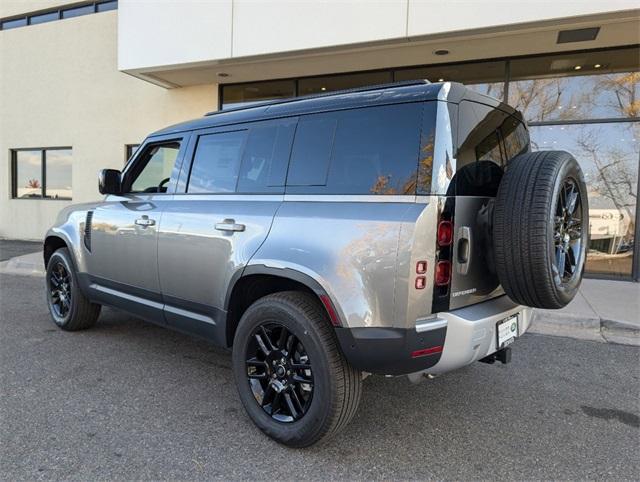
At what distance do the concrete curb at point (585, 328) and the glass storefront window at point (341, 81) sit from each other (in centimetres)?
524

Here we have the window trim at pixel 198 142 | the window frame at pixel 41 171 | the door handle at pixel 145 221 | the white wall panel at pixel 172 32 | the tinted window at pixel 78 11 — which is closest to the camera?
the window trim at pixel 198 142

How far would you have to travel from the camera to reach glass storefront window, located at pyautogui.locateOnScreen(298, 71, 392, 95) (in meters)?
8.87

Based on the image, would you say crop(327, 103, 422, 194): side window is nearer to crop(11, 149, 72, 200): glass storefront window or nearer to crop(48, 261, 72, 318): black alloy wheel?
crop(48, 261, 72, 318): black alloy wheel

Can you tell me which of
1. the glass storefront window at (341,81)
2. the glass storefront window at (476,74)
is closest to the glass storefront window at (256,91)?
the glass storefront window at (341,81)

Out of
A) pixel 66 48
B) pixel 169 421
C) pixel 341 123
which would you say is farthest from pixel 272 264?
pixel 66 48

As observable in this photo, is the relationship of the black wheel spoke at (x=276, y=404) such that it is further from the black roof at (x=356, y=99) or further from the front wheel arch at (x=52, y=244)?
the front wheel arch at (x=52, y=244)

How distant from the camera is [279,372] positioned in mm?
2812

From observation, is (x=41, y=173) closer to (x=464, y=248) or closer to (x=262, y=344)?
(x=262, y=344)

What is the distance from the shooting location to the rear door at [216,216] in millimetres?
3012

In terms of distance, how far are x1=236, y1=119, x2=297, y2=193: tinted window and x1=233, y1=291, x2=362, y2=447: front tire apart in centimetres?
76

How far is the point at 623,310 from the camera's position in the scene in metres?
5.83

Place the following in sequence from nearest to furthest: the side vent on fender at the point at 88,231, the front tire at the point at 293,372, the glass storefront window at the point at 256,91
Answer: the front tire at the point at 293,372, the side vent on fender at the point at 88,231, the glass storefront window at the point at 256,91

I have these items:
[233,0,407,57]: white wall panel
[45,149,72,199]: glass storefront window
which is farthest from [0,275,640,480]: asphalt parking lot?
[45,149,72,199]: glass storefront window

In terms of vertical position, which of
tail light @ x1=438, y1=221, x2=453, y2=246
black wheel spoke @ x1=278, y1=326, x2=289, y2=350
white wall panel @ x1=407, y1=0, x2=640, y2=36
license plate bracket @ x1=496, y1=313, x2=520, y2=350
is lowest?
black wheel spoke @ x1=278, y1=326, x2=289, y2=350
